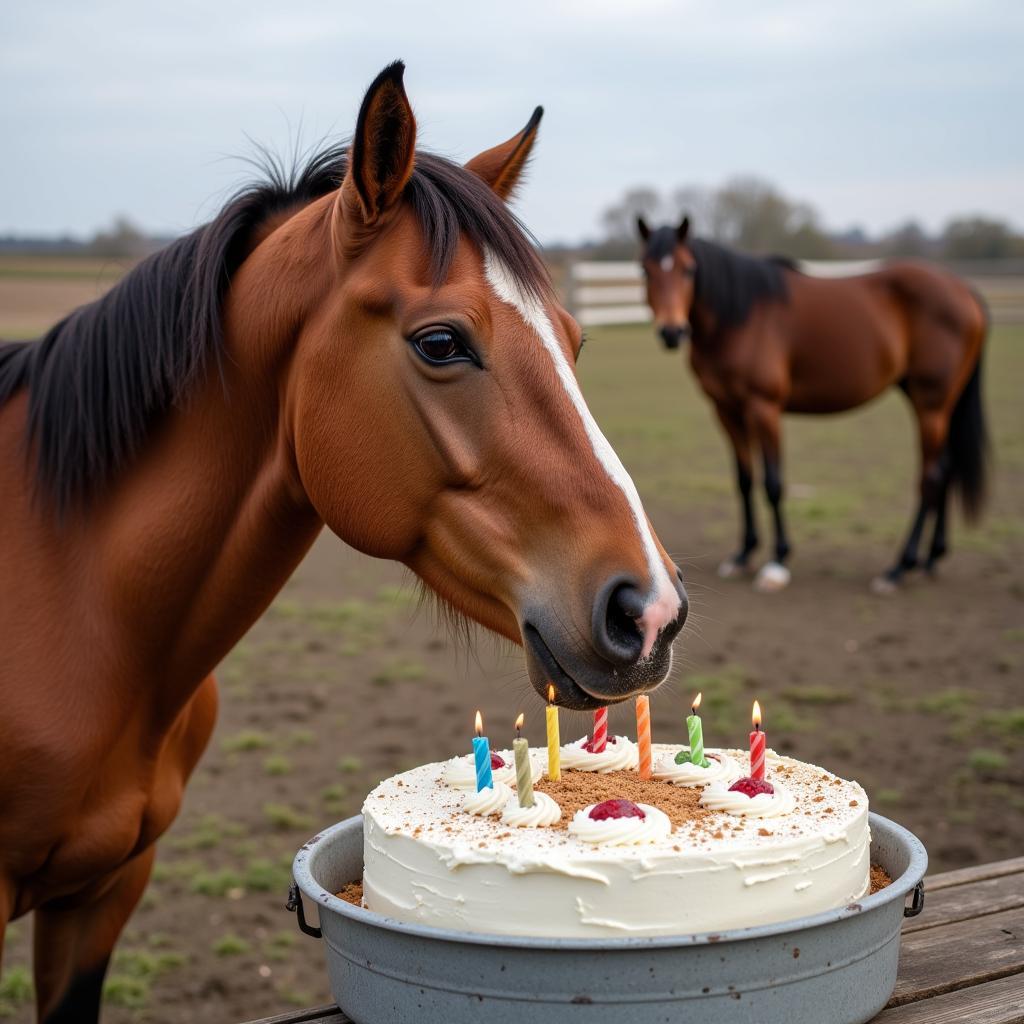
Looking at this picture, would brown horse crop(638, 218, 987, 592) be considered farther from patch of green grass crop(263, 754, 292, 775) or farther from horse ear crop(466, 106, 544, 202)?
horse ear crop(466, 106, 544, 202)

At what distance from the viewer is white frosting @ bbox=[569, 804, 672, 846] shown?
1.69 meters

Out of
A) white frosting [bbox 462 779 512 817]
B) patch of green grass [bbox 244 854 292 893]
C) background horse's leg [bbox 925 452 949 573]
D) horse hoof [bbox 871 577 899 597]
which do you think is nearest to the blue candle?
white frosting [bbox 462 779 512 817]

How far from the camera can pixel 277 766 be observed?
521 cm

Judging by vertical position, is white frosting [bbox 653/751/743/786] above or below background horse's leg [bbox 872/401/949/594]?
above

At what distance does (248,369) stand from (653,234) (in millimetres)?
7516

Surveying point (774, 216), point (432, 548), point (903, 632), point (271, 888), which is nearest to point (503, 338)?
point (432, 548)

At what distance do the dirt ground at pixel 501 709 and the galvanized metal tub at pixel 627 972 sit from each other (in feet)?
1.51

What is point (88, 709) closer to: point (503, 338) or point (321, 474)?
point (321, 474)

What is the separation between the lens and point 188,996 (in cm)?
348

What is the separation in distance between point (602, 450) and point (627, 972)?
767 mm

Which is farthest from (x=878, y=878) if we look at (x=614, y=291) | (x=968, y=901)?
(x=614, y=291)

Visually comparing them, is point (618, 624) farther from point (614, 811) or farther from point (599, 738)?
point (599, 738)

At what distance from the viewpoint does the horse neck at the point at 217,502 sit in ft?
6.73

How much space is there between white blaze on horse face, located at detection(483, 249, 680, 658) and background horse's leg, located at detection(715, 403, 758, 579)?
7.27 meters
